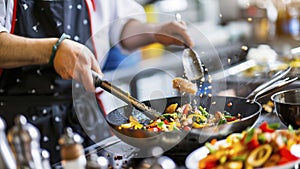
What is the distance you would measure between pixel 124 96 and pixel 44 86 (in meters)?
0.52

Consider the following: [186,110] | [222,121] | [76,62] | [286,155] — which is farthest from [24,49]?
[286,155]

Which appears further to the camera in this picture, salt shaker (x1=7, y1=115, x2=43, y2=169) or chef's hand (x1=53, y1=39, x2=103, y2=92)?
chef's hand (x1=53, y1=39, x2=103, y2=92)

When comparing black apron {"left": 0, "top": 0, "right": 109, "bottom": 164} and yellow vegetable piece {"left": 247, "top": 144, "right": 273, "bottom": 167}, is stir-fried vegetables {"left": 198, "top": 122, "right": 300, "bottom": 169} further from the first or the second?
black apron {"left": 0, "top": 0, "right": 109, "bottom": 164}

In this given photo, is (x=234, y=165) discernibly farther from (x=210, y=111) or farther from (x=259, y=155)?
(x=210, y=111)

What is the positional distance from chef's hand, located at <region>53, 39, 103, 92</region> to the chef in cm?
3

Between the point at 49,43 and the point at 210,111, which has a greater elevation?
the point at 49,43

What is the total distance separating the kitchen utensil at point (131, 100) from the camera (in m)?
1.18

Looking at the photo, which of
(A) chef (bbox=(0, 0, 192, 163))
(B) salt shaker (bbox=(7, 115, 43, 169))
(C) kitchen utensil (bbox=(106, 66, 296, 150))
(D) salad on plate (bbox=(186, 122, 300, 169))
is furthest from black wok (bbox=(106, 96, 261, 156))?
(B) salt shaker (bbox=(7, 115, 43, 169))

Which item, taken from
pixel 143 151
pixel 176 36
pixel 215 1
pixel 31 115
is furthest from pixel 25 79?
pixel 215 1

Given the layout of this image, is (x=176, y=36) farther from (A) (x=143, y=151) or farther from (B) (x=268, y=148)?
(B) (x=268, y=148)

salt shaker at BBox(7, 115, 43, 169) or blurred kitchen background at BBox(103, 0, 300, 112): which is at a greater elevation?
salt shaker at BBox(7, 115, 43, 169)

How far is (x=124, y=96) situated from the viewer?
1184mm

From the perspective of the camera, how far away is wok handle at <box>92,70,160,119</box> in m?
1.18

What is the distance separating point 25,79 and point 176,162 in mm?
717
